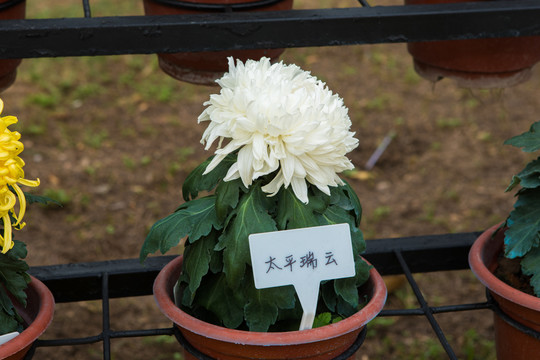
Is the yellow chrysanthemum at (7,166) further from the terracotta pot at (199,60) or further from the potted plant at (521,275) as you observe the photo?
the potted plant at (521,275)

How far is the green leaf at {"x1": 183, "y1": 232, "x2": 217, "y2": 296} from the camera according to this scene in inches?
50.1

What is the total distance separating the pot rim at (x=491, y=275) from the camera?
4.52 feet

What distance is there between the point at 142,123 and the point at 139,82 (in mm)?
443

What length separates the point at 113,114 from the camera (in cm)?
381

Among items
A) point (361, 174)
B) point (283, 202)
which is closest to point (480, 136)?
point (361, 174)

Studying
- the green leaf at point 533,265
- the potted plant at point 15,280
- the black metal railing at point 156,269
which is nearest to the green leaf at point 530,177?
the green leaf at point 533,265

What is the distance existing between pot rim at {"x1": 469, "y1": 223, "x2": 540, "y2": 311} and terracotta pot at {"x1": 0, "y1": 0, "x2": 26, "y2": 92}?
1.15 meters

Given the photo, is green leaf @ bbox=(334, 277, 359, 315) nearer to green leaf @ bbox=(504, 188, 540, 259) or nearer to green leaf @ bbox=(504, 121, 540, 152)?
green leaf @ bbox=(504, 188, 540, 259)

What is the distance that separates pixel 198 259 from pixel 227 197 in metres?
0.13

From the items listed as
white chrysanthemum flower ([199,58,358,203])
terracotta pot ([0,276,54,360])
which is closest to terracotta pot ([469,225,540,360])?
white chrysanthemum flower ([199,58,358,203])

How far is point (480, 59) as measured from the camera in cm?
187

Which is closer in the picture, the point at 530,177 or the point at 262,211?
the point at 262,211

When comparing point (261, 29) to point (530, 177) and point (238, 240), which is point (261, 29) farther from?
point (530, 177)

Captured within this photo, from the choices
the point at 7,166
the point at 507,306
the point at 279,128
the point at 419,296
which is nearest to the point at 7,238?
the point at 7,166
